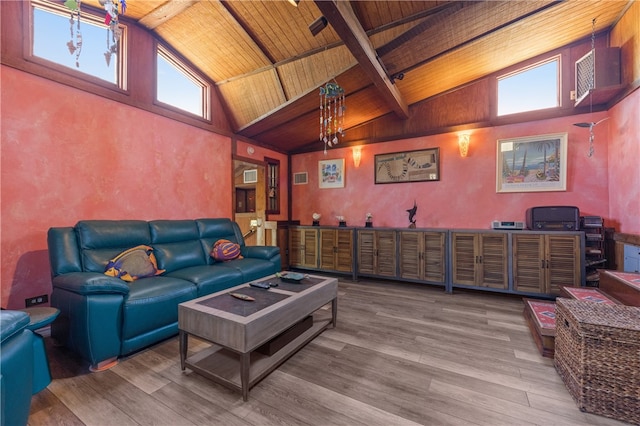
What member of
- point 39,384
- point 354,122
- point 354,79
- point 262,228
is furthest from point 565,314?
point 262,228

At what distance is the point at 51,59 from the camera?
236cm

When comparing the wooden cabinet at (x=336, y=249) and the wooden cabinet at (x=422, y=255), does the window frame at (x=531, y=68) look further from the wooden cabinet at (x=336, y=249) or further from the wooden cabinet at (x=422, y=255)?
the wooden cabinet at (x=336, y=249)

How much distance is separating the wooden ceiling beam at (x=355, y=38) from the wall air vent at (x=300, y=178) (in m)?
2.38

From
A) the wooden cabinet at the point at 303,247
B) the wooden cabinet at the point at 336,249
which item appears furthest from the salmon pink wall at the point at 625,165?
the wooden cabinet at the point at 303,247

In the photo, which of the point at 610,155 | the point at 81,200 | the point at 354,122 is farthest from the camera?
the point at 354,122

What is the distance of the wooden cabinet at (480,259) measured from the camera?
10.8 feet

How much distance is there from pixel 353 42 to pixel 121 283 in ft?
9.17

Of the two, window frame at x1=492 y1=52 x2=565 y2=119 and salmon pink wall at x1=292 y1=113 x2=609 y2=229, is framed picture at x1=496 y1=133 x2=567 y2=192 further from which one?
window frame at x1=492 y1=52 x2=565 y2=119

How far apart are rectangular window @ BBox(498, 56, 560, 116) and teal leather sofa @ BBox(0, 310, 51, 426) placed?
522 centimetres

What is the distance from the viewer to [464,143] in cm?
385

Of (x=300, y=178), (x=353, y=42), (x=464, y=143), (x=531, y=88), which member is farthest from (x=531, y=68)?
(x=300, y=178)

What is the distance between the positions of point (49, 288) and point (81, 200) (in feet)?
2.86

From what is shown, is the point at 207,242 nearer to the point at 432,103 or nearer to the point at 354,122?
the point at 354,122

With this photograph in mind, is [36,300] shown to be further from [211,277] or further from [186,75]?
[186,75]
